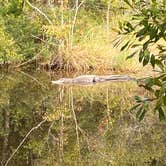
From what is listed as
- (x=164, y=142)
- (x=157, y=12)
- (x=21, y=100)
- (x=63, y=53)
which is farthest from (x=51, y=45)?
(x=157, y=12)

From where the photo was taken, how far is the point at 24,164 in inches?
272

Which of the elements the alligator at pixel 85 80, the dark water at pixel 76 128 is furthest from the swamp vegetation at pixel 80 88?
the alligator at pixel 85 80

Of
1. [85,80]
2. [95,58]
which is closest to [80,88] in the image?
[85,80]

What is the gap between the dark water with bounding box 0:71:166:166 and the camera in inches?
289

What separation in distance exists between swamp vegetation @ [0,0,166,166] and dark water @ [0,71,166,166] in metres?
0.01

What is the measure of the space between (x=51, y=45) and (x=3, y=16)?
1681mm

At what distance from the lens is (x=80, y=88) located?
43.7 ft

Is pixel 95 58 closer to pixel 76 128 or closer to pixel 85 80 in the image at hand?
pixel 85 80

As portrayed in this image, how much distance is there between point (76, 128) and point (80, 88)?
166 inches

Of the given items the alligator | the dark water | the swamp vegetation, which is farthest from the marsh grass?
the dark water

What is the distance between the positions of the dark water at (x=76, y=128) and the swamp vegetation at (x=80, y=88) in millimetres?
15

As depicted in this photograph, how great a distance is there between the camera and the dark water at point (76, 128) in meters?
7.33

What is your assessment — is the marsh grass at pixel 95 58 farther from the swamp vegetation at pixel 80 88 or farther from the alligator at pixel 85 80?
the alligator at pixel 85 80

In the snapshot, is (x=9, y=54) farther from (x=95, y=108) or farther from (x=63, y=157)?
(x=63, y=157)
